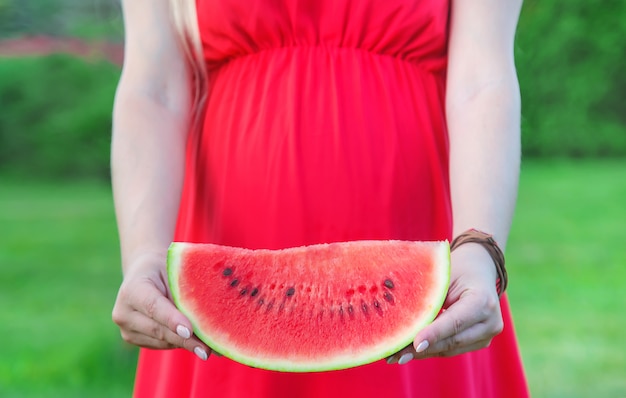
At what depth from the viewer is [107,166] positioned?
7.34 meters

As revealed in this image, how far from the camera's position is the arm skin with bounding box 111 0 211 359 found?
104cm

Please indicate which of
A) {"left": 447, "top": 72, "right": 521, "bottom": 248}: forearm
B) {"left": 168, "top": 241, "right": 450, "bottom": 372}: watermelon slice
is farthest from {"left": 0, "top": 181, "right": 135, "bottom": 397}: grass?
{"left": 447, "top": 72, "right": 521, "bottom": 248}: forearm

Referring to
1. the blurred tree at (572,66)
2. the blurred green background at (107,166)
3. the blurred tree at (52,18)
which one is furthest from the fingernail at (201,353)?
the blurred tree at (572,66)

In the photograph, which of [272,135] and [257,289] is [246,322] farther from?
[272,135]

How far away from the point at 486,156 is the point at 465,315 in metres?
0.36

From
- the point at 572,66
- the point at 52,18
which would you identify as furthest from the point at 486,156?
the point at 52,18

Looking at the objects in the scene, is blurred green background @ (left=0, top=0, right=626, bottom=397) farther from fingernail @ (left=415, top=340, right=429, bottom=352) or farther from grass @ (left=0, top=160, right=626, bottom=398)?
fingernail @ (left=415, top=340, right=429, bottom=352)

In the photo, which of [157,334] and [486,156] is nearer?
[157,334]

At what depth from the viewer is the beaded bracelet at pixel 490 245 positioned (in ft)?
3.59

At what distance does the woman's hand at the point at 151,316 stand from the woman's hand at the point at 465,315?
0.29m

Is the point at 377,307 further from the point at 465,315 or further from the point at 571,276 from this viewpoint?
the point at 571,276

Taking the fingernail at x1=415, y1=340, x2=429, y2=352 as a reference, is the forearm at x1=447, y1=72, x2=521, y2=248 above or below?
above

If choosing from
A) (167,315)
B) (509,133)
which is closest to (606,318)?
(509,133)

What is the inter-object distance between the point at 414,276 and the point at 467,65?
16.5 inches
